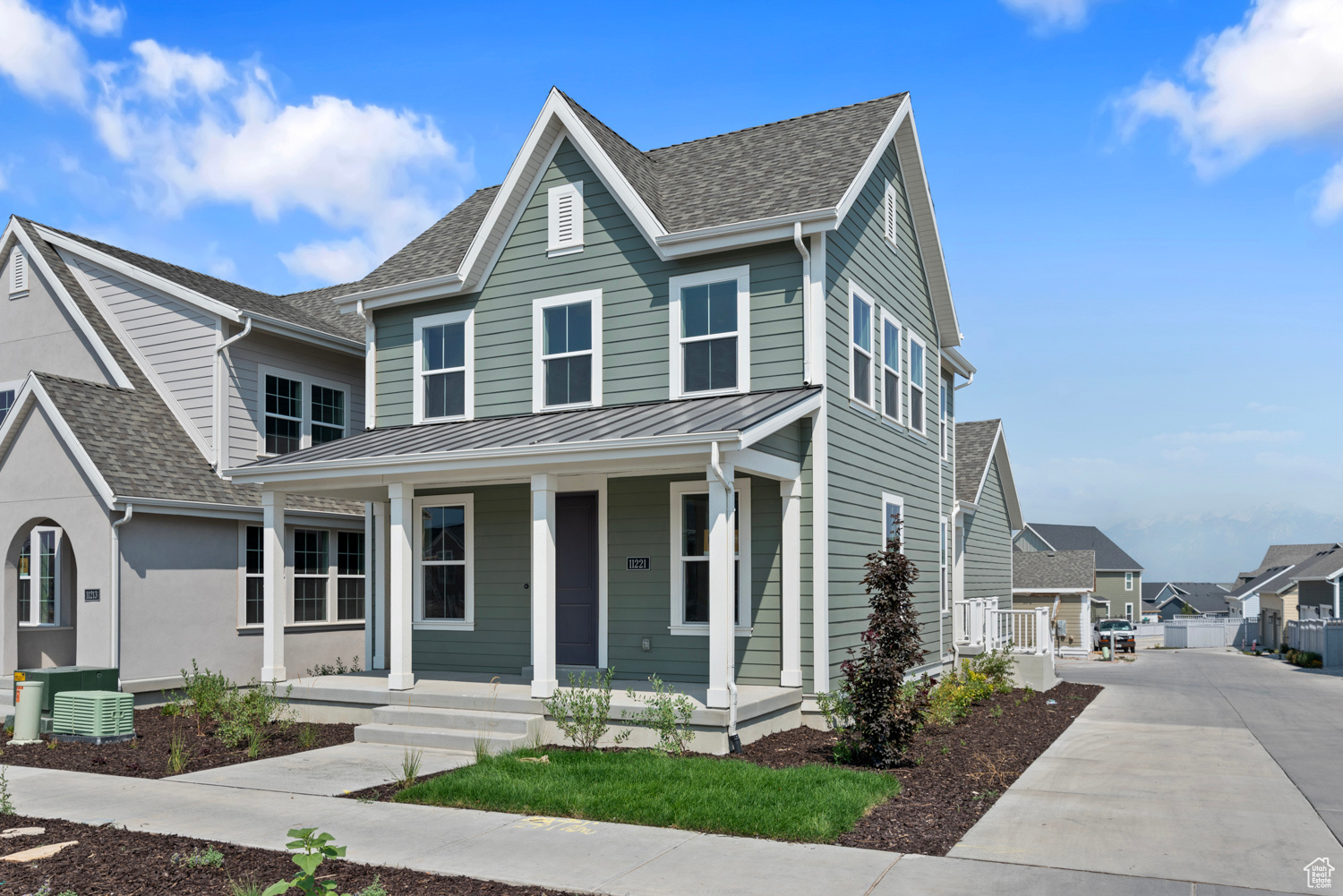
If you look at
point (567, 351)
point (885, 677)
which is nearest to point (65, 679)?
point (567, 351)

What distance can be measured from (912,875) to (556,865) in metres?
2.33

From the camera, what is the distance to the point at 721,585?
10.5 metres

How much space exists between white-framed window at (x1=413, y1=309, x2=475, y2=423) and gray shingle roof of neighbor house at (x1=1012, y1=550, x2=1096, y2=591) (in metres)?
30.6

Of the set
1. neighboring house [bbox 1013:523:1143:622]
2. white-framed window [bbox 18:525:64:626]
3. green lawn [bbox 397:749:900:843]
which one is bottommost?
neighboring house [bbox 1013:523:1143:622]

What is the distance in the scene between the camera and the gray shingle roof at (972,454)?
956 inches

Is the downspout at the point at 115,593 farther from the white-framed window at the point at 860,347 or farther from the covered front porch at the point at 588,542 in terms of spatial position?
the white-framed window at the point at 860,347

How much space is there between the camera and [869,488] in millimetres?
14578

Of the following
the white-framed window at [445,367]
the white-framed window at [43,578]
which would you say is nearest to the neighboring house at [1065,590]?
the white-framed window at [445,367]

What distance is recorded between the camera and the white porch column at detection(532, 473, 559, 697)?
1160cm

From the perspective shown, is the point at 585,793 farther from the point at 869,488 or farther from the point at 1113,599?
the point at 1113,599

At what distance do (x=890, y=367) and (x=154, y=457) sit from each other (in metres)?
11.8

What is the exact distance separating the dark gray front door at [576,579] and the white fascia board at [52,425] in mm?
6632

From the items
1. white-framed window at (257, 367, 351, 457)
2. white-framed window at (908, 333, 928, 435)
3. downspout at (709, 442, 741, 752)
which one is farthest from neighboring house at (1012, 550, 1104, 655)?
downspout at (709, 442, 741, 752)

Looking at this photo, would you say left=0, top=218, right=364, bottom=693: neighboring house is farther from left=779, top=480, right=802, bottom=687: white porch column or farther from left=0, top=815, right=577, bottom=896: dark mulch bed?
left=779, top=480, right=802, bottom=687: white porch column
